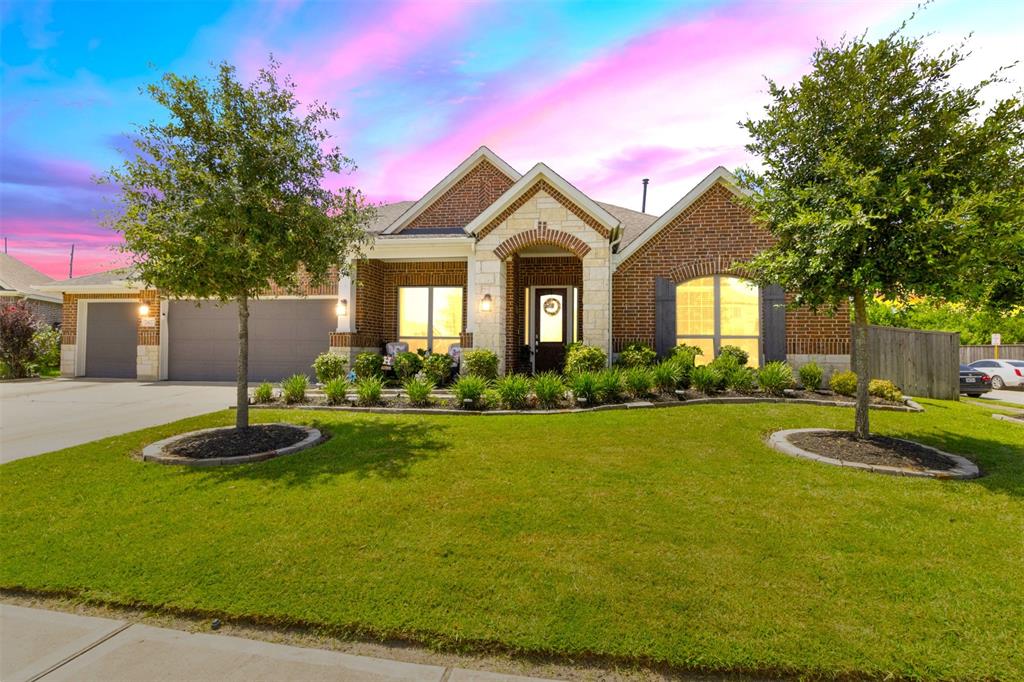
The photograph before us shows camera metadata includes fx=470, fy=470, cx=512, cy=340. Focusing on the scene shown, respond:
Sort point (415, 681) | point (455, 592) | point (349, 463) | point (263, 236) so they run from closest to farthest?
point (415, 681)
point (455, 592)
point (349, 463)
point (263, 236)

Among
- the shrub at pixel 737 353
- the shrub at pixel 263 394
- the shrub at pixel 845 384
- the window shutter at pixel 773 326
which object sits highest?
the window shutter at pixel 773 326

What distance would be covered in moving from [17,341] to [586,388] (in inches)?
821

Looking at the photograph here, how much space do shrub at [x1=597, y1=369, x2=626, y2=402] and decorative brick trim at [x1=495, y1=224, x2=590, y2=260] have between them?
4000mm

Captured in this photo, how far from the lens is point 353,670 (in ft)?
8.20

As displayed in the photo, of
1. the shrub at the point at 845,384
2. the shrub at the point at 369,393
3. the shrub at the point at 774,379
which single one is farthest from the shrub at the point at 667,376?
the shrub at the point at 369,393

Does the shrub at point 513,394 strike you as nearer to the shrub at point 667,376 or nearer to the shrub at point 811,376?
the shrub at point 667,376

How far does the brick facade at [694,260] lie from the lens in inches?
449

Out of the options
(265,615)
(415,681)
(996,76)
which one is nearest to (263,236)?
(265,615)

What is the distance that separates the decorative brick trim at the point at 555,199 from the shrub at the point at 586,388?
171 inches

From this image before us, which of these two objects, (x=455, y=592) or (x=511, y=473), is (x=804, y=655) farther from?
(x=511, y=473)

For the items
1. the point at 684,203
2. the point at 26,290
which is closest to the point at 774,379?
the point at 684,203

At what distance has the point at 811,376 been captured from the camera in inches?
402

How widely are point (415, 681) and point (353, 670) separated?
0.36 m

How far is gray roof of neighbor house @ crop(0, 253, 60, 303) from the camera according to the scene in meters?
23.8
